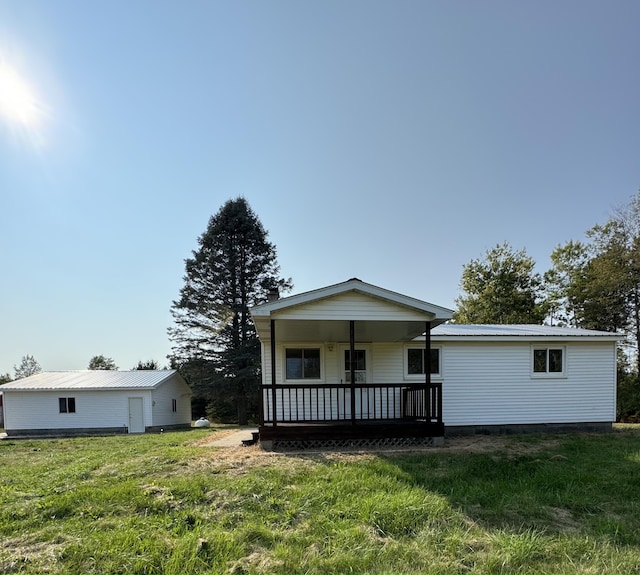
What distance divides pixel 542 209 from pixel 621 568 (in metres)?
16.6

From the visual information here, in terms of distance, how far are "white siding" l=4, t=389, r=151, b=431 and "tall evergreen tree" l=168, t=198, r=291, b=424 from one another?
229 inches

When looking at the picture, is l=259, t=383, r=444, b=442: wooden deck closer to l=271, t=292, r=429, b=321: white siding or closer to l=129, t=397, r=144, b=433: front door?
l=271, t=292, r=429, b=321: white siding

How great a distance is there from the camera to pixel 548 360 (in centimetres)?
1113

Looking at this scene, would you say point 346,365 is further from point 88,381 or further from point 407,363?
point 88,381

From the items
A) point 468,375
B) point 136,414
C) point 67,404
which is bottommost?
point 136,414

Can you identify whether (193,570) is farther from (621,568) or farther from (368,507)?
(621,568)

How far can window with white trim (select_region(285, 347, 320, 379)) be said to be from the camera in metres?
10.8

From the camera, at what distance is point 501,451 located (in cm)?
780

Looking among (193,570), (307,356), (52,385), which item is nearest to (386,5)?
(307,356)

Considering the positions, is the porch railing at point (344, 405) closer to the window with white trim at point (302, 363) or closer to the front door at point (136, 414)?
the window with white trim at point (302, 363)

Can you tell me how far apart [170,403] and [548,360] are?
2167 centimetres

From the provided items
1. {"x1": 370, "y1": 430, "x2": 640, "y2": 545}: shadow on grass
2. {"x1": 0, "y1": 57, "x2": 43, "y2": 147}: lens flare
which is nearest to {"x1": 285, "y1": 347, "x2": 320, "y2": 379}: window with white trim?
{"x1": 370, "y1": 430, "x2": 640, "y2": 545}: shadow on grass

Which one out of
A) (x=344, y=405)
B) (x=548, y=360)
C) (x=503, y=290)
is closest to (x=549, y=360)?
(x=548, y=360)

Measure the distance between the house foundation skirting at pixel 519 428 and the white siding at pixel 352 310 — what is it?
4.17 m
